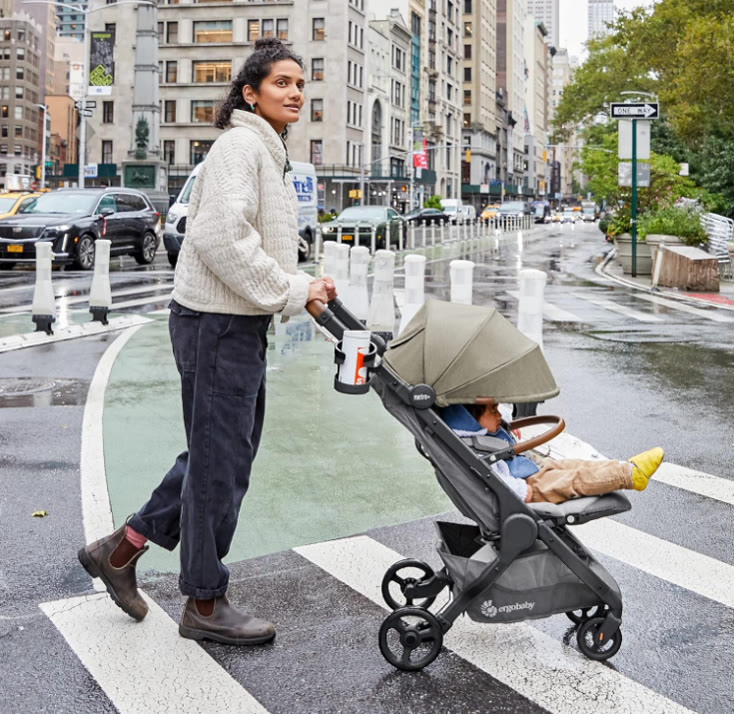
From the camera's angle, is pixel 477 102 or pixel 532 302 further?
pixel 477 102

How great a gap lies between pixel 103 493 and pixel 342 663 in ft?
8.07

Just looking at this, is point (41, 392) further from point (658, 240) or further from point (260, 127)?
point (658, 240)

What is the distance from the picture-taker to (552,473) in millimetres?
3809

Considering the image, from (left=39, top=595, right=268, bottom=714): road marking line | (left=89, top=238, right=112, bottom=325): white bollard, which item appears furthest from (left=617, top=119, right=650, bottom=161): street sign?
(left=39, top=595, right=268, bottom=714): road marking line

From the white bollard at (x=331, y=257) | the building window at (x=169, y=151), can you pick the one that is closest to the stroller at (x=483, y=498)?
the white bollard at (x=331, y=257)

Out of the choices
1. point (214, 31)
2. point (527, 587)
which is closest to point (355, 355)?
point (527, 587)

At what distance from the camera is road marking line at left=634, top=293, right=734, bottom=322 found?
51.4 feet

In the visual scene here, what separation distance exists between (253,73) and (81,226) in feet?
66.4

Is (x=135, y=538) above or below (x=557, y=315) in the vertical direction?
below

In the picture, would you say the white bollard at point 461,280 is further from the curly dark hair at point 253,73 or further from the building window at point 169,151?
the building window at point 169,151

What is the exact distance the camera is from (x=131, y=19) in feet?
255

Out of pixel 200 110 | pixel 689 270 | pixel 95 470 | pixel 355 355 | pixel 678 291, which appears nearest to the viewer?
pixel 355 355

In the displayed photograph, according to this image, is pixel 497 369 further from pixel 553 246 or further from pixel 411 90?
pixel 411 90

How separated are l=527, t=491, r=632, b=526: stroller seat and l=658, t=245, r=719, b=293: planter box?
18.1m
